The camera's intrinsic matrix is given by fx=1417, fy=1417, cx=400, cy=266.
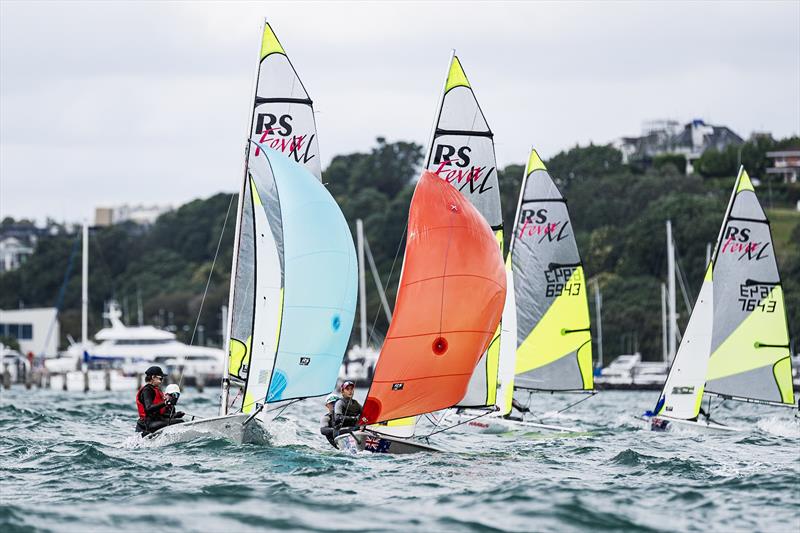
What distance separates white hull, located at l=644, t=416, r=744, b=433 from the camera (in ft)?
84.4

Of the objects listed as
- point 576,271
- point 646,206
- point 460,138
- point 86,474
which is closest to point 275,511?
point 86,474

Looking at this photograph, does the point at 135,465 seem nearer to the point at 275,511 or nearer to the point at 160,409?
the point at 160,409

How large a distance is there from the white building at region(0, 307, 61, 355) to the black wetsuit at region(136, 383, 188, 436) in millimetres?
65869

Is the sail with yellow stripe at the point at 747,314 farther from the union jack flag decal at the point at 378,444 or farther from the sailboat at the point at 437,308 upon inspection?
the union jack flag decal at the point at 378,444

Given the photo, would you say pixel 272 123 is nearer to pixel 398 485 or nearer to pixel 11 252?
pixel 398 485

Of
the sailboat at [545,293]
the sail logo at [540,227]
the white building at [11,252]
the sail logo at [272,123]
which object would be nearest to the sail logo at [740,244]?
the sailboat at [545,293]

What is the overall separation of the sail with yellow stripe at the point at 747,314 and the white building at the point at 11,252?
419 feet

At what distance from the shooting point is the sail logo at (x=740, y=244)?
26688 millimetres

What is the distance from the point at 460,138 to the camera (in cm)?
2164

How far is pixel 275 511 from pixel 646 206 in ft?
235

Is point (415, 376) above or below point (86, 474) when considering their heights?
above

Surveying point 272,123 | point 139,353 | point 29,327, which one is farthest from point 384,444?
point 29,327

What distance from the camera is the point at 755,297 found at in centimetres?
2689

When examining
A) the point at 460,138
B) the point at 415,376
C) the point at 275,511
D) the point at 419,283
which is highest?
the point at 460,138
